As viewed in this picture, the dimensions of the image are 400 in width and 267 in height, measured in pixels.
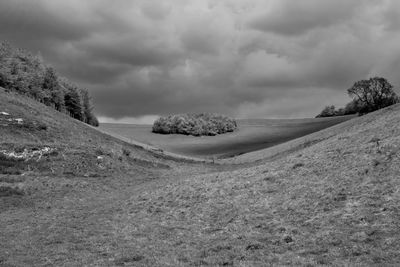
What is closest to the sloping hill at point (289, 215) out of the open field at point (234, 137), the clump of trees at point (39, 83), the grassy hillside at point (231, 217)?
the grassy hillside at point (231, 217)

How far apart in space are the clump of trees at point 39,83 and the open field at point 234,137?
12.3 m

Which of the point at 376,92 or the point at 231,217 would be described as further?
the point at 376,92

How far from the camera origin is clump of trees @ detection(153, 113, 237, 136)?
147500 mm

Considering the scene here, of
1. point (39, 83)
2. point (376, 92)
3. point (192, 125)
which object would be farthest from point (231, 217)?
point (192, 125)

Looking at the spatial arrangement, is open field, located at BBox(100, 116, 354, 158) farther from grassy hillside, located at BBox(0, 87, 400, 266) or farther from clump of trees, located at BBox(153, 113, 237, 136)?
grassy hillside, located at BBox(0, 87, 400, 266)

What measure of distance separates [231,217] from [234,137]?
393 feet

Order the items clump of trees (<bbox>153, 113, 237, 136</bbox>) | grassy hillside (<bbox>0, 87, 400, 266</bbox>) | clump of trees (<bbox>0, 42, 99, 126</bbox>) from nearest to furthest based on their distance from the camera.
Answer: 1. grassy hillside (<bbox>0, 87, 400, 266</bbox>)
2. clump of trees (<bbox>0, 42, 99, 126</bbox>)
3. clump of trees (<bbox>153, 113, 237, 136</bbox>)

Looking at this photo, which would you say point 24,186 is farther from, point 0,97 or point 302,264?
point 0,97

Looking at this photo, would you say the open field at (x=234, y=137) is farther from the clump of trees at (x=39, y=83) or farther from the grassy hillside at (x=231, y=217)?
the grassy hillside at (x=231, y=217)

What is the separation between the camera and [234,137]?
461ft

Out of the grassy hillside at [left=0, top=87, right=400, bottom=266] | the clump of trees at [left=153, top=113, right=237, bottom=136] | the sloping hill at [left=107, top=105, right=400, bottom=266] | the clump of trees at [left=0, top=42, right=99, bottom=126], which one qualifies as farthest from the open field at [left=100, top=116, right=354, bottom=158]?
the sloping hill at [left=107, top=105, right=400, bottom=266]

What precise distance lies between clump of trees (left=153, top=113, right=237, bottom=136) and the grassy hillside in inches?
4319

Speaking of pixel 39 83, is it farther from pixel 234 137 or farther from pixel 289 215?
pixel 289 215

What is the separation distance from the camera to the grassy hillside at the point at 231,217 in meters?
14.6
